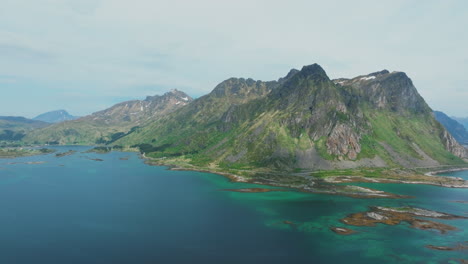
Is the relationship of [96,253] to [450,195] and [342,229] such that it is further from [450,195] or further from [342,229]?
[450,195]

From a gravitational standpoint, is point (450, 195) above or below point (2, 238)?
above

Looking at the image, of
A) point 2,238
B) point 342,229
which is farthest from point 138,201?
point 342,229

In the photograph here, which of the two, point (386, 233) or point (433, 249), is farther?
point (386, 233)

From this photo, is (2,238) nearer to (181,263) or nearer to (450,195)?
(181,263)

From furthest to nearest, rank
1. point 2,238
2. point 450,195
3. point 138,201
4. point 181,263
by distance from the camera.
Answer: point 450,195 < point 138,201 < point 2,238 < point 181,263

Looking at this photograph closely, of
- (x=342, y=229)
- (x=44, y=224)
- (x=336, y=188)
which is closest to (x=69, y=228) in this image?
(x=44, y=224)

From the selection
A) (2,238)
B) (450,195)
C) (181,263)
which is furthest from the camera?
(450,195)
